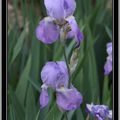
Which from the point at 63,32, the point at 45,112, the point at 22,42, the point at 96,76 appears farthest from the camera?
the point at 22,42

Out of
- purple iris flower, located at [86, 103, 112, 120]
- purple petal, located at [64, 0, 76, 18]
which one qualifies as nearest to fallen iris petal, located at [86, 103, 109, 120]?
purple iris flower, located at [86, 103, 112, 120]

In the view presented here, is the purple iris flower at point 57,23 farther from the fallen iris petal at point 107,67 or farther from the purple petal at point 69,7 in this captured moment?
the fallen iris petal at point 107,67

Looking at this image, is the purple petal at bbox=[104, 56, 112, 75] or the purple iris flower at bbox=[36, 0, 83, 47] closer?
the purple iris flower at bbox=[36, 0, 83, 47]

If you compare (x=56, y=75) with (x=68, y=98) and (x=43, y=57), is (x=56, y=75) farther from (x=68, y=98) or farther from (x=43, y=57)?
(x=43, y=57)

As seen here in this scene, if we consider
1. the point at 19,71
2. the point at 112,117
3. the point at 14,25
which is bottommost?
the point at 112,117

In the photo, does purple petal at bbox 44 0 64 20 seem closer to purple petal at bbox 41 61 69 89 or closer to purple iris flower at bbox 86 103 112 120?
purple petal at bbox 41 61 69 89
